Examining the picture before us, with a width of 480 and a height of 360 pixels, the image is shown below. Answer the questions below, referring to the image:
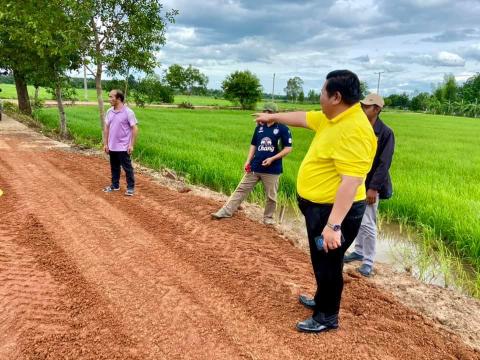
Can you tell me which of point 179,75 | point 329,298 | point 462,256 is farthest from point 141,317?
point 179,75

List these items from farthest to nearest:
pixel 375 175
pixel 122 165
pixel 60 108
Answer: pixel 60 108 → pixel 122 165 → pixel 375 175

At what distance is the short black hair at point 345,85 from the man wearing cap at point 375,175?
4.67ft

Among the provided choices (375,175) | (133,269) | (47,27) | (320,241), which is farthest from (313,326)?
(47,27)


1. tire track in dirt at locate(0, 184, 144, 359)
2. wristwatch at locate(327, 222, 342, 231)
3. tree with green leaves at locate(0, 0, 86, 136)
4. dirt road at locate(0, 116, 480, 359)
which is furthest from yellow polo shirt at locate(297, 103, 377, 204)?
tree with green leaves at locate(0, 0, 86, 136)

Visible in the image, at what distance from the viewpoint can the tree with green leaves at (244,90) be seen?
190 feet

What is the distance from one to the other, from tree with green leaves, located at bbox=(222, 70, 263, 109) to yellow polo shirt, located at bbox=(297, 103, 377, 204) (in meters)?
56.0

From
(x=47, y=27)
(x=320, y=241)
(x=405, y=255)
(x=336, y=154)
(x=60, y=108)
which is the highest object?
Answer: (x=47, y=27)

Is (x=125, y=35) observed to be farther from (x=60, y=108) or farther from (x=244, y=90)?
(x=244, y=90)

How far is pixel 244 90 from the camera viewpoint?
5781 cm

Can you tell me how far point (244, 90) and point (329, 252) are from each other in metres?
56.6

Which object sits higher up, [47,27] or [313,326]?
[47,27]

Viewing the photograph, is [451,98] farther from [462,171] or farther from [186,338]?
[186,338]

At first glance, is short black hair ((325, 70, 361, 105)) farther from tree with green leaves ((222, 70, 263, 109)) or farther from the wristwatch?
tree with green leaves ((222, 70, 263, 109))

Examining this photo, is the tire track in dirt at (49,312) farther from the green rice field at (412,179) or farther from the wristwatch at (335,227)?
the green rice field at (412,179)
